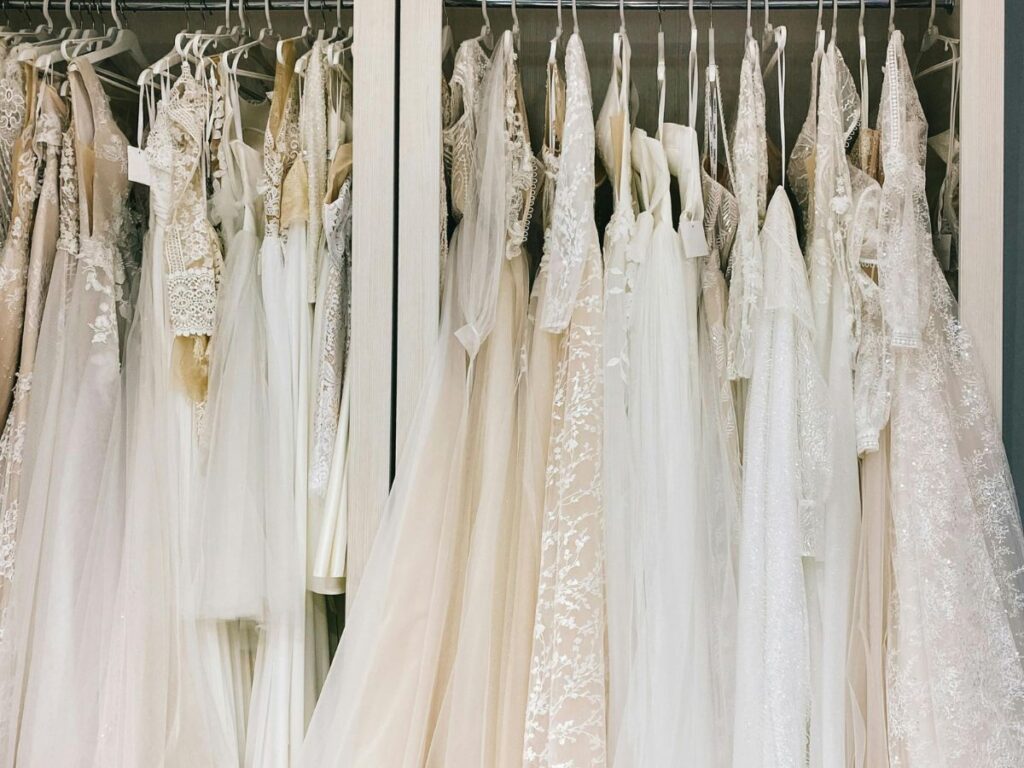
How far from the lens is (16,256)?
105cm

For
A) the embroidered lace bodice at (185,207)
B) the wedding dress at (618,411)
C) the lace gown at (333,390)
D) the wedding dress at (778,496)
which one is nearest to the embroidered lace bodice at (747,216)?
the wedding dress at (778,496)

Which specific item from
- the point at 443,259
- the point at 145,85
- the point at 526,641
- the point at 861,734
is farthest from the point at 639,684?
the point at 145,85

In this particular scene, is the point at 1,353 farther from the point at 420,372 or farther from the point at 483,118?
the point at 483,118

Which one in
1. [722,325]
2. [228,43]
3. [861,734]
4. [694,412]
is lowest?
[861,734]

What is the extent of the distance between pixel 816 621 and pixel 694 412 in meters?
0.26

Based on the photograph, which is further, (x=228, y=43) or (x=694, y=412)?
(x=228, y=43)

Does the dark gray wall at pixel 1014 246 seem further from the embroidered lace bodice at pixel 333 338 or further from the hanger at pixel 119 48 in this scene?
the hanger at pixel 119 48

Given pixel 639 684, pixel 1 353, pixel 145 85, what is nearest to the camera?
pixel 639 684

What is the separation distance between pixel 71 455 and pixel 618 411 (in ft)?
2.00

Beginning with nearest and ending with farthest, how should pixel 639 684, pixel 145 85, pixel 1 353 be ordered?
pixel 639 684 < pixel 1 353 < pixel 145 85

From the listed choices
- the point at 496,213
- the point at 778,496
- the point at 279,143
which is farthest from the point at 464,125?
the point at 778,496

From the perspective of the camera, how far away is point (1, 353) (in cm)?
104

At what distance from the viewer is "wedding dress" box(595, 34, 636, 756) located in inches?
37.3

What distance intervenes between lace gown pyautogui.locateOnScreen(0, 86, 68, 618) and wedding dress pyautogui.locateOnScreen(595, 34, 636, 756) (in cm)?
65
